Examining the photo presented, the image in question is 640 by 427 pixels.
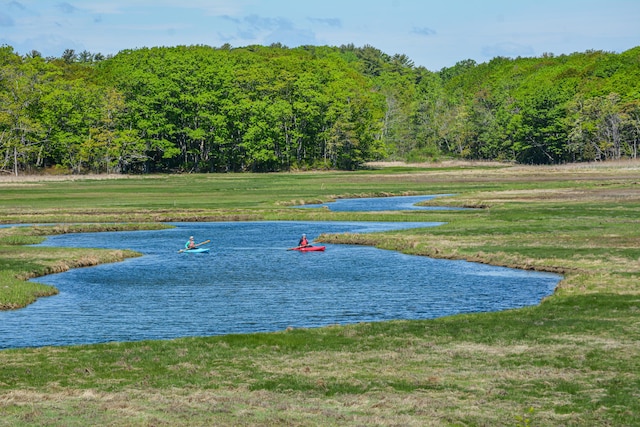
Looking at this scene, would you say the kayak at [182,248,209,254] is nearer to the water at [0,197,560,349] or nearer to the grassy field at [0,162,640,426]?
the water at [0,197,560,349]

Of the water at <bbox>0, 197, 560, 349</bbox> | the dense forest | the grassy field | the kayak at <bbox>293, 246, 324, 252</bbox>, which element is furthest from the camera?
the dense forest

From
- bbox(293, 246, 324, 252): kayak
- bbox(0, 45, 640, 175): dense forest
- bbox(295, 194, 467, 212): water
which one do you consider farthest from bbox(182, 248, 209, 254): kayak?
bbox(0, 45, 640, 175): dense forest

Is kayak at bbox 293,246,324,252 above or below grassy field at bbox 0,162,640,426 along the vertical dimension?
below

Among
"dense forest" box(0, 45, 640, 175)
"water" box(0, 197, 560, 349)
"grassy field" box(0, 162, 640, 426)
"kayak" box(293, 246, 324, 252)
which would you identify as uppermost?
"dense forest" box(0, 45, 640, 175)

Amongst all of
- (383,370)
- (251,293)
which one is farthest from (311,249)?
(383,370)

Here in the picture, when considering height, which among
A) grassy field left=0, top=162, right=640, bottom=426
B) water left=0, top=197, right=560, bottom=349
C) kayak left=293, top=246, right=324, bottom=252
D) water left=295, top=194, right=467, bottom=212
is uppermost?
grassy field left=0, top=162, right=640, bottom=426

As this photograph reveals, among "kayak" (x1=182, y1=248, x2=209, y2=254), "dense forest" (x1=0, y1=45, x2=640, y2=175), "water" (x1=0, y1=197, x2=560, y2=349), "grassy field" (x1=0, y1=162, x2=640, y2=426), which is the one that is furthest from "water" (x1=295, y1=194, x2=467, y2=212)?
"dense forest" (x1=0, y1=45, x2=640, y2=175)

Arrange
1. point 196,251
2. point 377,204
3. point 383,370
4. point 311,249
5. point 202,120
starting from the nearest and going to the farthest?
point 383,370, point 196,251, point 311,249, point 377,204, point 202,120

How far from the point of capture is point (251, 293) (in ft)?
140

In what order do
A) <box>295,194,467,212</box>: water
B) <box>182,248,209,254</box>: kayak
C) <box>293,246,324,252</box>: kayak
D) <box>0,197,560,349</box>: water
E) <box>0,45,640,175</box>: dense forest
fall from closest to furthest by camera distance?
<box>0,197,560,349</box>: water → <box>182,248,209,254</box>: kayak → <box>293,246,324,252</box>: kayak → <box>295,194,467,212</box>: water → <box>0,45,640,175</box>: dense forest

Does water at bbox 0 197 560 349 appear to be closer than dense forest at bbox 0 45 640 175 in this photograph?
Yes

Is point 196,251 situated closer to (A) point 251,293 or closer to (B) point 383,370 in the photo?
(A) point 251,293

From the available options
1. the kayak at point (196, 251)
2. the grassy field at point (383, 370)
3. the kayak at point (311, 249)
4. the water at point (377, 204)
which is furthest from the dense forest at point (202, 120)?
the grassy field at point (383, 370)

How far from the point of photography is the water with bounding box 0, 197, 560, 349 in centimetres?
3472
